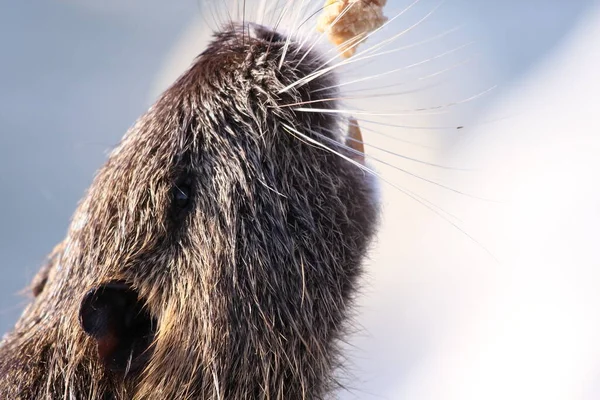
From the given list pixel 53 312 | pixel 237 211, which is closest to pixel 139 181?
pixel 237 211

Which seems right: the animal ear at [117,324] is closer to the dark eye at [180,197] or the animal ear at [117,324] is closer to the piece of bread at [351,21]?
the dark eye at [180,197]

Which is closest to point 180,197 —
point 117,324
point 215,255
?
point 215,255

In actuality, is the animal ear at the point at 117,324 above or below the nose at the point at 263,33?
below

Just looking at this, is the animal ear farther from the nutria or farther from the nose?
the nose

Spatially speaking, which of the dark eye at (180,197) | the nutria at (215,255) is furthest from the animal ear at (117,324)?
the dark eye at (180,197)

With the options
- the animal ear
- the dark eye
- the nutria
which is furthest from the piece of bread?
the animal ear

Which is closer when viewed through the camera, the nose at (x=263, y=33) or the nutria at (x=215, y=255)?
the nutria at (x=215, y=255)

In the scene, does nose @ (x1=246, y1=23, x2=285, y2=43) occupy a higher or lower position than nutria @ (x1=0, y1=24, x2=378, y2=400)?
higher
